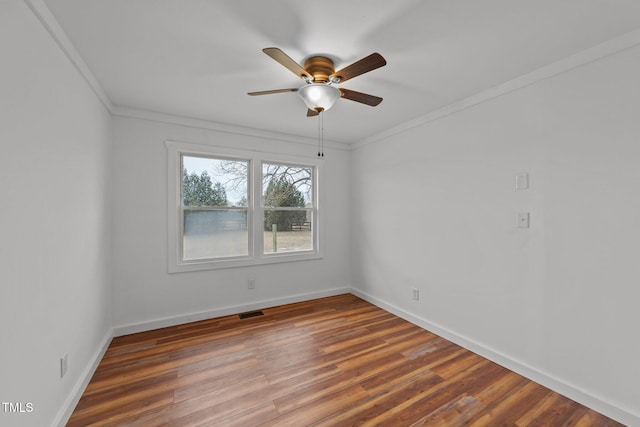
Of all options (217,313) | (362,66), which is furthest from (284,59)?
(217,313)

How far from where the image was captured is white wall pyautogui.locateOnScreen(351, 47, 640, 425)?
174 cm

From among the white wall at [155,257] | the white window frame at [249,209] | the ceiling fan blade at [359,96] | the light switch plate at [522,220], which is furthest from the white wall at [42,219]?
the light switch plate at [522,220]

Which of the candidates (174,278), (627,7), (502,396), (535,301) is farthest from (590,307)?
(174,278)

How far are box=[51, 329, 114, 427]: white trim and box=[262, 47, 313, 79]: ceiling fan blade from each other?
2.53 metres

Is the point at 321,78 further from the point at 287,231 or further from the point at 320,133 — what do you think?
the point at 287,231

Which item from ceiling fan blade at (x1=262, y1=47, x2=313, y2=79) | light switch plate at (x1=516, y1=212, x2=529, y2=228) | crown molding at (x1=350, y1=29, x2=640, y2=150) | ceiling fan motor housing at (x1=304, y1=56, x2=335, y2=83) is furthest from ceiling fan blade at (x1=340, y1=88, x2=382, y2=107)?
light switch plate at (x1=516, y1=212, x2=529, y2=228)

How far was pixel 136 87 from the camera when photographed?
7.98ft

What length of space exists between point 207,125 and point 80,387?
2767 millimetres

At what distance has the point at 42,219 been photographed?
1486 mm

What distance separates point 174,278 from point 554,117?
4065 millimetres

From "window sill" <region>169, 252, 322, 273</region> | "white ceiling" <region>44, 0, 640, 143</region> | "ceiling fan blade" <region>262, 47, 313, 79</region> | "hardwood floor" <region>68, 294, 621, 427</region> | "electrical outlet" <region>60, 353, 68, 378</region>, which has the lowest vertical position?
"hardwood floor" <region>68, 294, 621, 427</region>

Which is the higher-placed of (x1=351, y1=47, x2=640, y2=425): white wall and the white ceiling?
the white ceiling

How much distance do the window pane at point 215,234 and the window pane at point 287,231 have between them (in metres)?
0.33

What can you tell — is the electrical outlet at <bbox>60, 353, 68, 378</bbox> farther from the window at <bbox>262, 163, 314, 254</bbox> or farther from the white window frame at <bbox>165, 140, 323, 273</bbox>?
the window at <bbox>262, 163, 314, 254</bbox>
